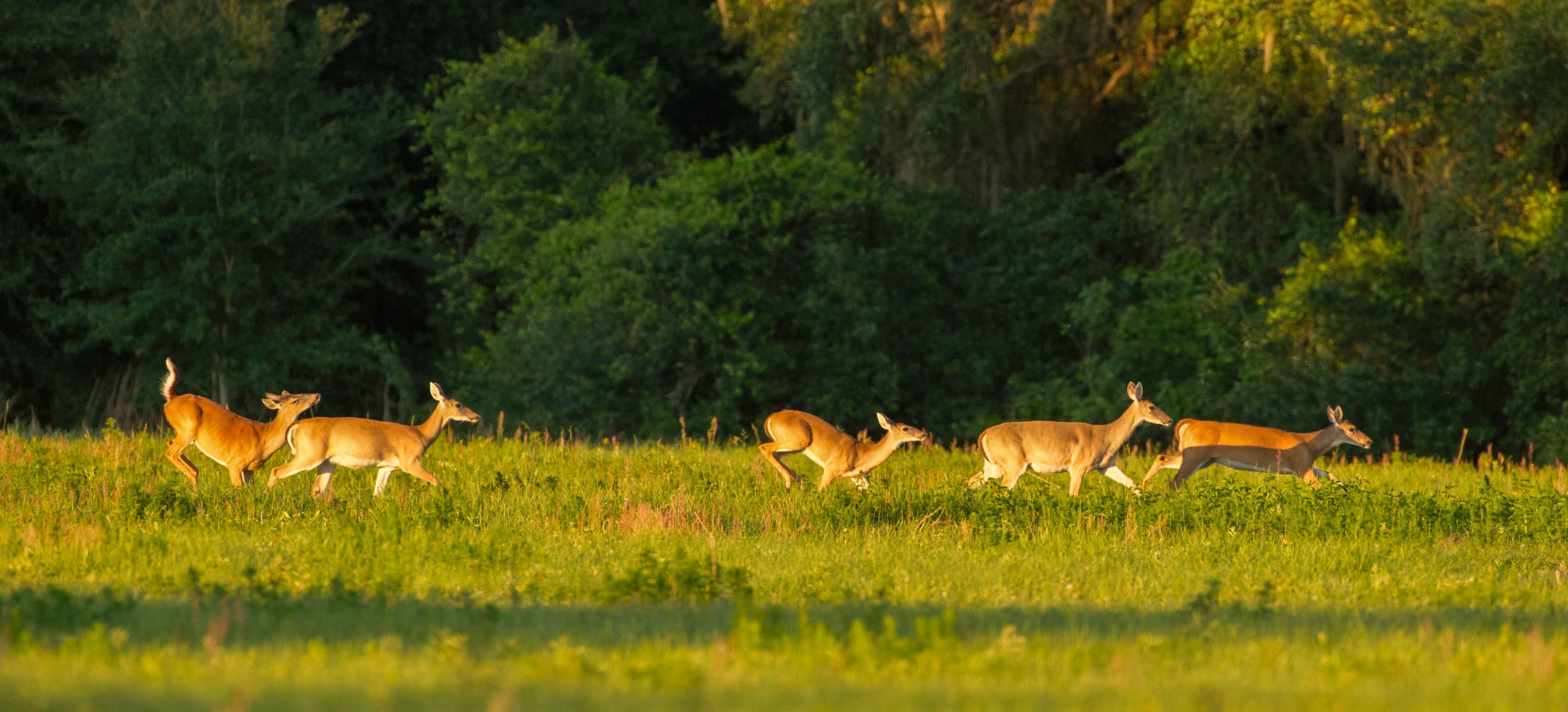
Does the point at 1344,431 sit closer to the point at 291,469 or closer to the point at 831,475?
the point at 831,475

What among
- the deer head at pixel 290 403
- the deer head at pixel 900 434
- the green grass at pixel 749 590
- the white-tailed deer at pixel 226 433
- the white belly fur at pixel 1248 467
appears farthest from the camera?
the white belly fur at pixel 1248 467

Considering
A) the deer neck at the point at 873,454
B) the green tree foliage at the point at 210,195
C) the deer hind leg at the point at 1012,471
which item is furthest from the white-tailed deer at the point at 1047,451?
the green tree foliage at the point at 210,195

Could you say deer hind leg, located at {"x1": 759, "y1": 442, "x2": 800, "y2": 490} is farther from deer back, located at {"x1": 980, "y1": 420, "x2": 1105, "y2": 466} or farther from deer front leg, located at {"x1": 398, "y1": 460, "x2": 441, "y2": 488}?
deer front leg, located at {"x1": 398, "y1": 460, "x2": 441, "y2": 488}

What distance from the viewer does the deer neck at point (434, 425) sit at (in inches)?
593

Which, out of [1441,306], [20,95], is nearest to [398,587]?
[1441,306]

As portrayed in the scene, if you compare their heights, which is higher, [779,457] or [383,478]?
[779,457]

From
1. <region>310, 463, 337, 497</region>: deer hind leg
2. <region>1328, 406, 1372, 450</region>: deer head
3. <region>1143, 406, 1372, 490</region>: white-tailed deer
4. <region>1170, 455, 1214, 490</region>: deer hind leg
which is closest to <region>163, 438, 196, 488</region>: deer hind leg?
<region>310, 463, 337, 497</region>: deer hind leg

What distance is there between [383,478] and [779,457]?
3.99 m

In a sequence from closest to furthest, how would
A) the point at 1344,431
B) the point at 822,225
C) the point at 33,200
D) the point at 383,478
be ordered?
1. the point at 383,478
2. the point at 1344,431
3. the point at 822,225
4. the point at 33,200

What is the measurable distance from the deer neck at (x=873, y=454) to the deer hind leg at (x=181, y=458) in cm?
546

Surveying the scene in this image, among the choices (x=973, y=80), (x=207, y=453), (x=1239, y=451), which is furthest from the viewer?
(x=973, y=80)

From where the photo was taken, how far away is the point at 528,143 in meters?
33.4

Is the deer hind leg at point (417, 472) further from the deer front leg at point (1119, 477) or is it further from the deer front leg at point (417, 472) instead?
the deer front leg at point (1119, 477)

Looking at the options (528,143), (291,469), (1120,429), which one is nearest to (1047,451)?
(1120,429)
